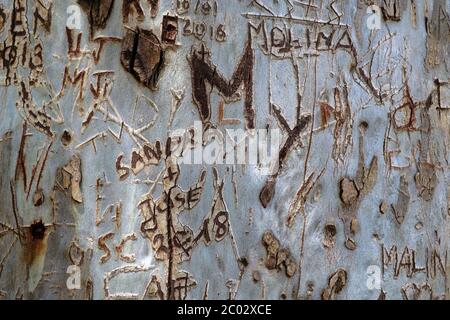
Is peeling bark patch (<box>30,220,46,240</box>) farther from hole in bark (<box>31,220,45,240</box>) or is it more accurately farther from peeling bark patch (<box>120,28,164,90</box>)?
peeling bark patch (<box>120,28,164,90</box>)

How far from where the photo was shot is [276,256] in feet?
5.78

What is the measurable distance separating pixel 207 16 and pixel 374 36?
377 mm

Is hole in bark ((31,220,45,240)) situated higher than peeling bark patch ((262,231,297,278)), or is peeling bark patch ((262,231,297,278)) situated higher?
hole in bark ((31,220,45,240))

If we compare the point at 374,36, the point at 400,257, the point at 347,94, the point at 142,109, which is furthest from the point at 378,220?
the point at 142,109

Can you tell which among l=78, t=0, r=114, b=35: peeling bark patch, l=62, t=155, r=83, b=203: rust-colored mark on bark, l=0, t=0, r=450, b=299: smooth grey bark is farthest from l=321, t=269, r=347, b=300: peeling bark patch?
l=78, t=0, r=114, b=35: peeling bark patch

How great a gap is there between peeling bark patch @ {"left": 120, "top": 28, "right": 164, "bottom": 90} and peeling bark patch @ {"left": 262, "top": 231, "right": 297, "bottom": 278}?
0.40 metres

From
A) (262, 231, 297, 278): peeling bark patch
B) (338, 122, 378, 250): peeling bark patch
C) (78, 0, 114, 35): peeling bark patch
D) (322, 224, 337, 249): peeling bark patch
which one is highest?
(78, 0, 114, 35): peeling bark patch

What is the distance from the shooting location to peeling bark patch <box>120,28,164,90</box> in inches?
69.4

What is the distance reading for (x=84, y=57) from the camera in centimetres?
177

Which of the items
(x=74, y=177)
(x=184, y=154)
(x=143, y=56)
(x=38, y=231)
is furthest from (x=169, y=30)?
(x=38, y=231)

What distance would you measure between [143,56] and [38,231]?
1.40ft

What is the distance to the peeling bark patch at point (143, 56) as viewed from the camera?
1.76 meters

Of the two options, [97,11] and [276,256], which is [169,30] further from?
[276,256]
